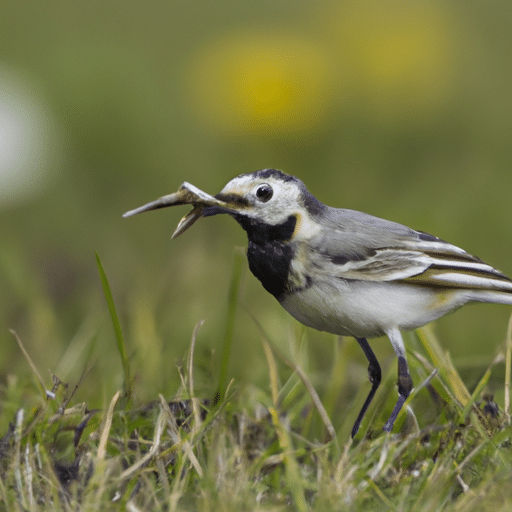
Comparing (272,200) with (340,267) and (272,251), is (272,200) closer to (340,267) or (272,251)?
(272,251)

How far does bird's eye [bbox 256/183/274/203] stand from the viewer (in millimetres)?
2352

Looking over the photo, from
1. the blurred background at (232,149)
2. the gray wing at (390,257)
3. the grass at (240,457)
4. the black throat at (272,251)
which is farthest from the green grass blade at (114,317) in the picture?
the blurred background at (232,149)

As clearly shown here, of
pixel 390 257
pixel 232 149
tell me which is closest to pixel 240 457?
pixel 390 257

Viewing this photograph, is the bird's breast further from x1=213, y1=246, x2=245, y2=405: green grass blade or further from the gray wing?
x1=213, y1=246, x2=245, y2=405: green grass blade

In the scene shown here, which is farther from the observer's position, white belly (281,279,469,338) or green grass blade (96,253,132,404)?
green grass blade (96,253,132,404)

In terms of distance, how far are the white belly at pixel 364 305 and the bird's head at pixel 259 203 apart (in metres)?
0.21

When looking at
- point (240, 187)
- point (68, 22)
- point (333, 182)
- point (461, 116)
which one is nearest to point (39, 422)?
point (240, 187)

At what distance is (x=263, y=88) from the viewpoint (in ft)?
24.6

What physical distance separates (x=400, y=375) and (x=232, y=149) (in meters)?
5.18

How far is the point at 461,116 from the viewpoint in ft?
26.8

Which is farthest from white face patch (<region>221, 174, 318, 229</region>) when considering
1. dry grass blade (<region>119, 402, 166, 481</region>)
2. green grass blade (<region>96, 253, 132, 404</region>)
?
dry grass blade (<region>119, 402, 166, 481</region>)

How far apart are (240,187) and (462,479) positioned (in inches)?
43.8

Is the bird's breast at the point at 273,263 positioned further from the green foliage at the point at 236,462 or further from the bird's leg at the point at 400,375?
the bird's leg at the point at 400,375

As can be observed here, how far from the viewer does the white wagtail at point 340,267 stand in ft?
7.73
